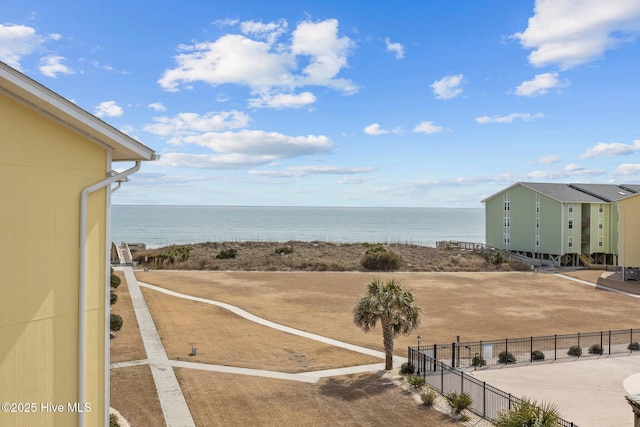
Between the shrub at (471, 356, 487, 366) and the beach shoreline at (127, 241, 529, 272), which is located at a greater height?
the beach shoreline at (127, 241, 529, 272)

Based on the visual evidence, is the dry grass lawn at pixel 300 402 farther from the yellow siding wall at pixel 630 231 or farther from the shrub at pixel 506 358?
the yellow siding wall at pixel 630 231

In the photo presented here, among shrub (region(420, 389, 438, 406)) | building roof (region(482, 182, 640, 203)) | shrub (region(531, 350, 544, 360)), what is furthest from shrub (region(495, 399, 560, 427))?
building roof (region(482, 182, 640, 203))

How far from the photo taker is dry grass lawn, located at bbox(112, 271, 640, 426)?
18312mm

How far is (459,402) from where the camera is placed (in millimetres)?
18344

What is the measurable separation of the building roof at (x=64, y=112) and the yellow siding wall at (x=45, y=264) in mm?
143

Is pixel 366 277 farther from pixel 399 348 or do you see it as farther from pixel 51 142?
pixel 51 142

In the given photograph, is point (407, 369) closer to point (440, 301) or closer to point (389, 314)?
point (389, 314)

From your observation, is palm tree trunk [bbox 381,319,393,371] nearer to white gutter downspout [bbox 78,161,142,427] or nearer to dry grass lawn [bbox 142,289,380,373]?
dry grass lawn [bbox 142,289,380,373]

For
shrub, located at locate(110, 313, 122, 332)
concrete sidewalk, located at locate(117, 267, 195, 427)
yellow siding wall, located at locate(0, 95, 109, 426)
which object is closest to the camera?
yellow siding wall, located at locate(0, 95, 109, 426)

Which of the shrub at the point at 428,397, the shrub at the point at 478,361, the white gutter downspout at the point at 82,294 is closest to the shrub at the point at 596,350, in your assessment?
the shrub at the point at 478,361

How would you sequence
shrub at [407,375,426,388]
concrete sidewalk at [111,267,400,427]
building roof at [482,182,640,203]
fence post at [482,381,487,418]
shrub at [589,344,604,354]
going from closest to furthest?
1. concrete sidewalk at [111,267,400,427]
2. fence post at [482,381,487,418]
3. shrub at [407,375,426,388]
4. shrub at [589,344,604,354]
5. building roof at [482,182,640,203]

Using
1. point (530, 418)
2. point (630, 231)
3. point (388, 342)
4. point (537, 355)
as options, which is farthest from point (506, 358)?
point (630, 231)

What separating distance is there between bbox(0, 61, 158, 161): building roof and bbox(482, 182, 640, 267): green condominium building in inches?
2709

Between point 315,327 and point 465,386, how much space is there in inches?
532
